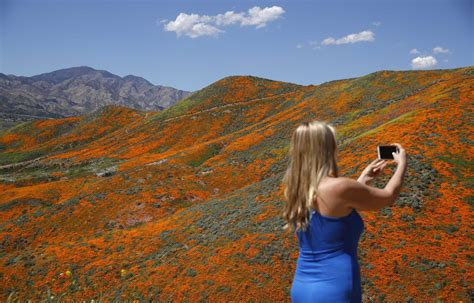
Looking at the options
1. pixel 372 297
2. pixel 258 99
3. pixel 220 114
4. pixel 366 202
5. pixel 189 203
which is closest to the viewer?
pixel 366 202

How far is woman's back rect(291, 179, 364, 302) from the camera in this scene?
3469 millimetres

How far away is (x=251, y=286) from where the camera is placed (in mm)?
16109

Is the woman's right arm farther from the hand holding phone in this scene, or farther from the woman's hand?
the woman's hand

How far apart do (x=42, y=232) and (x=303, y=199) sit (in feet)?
112

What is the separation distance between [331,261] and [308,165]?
3.27ft

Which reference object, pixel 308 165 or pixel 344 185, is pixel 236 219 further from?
pixel 344 185

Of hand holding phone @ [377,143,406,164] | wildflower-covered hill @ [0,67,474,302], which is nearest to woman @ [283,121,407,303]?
hand holding phone @ [377,143,406,164]

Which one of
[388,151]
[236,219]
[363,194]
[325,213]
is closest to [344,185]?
[363,194]

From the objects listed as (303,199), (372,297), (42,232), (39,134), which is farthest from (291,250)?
(39,134)

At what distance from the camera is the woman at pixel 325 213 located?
342 cm

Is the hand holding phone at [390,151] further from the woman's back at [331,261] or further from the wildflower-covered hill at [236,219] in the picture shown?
the wildflower-covered hill at [236,219]

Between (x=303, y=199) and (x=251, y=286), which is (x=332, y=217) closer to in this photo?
(x=303, y=199)

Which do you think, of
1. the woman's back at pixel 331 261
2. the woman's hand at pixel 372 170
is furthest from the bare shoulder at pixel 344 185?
the woman's hand at pixel 372 170

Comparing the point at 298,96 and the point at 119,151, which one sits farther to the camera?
the point at 298,96
